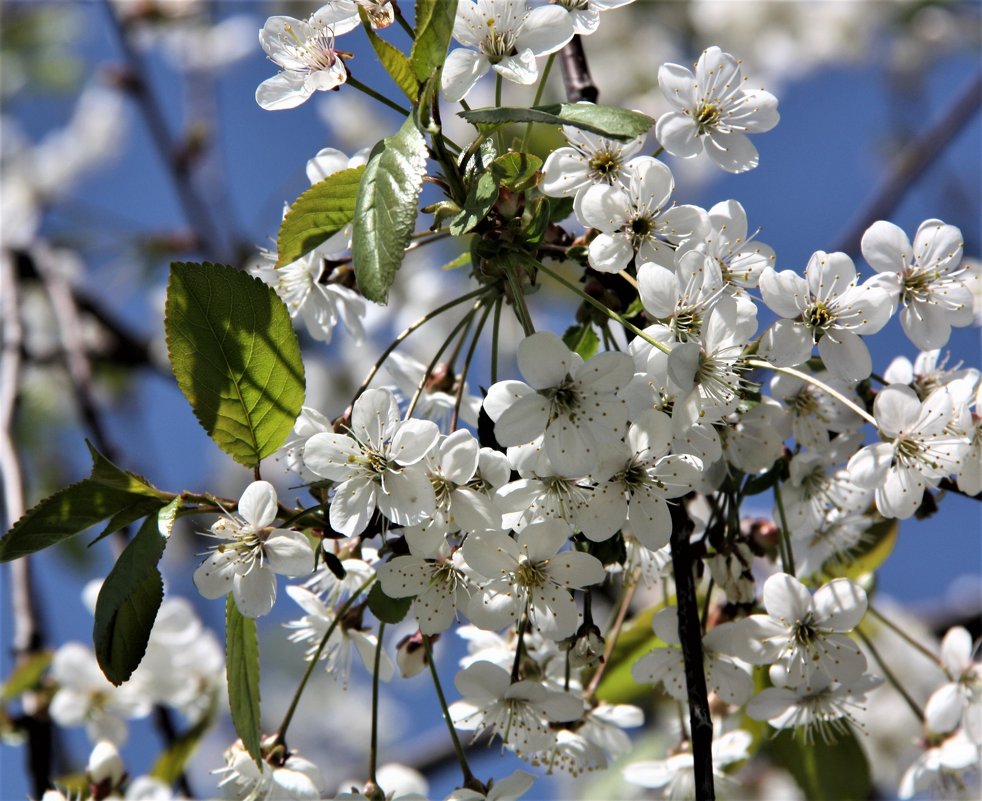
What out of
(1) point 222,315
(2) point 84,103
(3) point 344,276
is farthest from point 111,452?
(2) point 84,103

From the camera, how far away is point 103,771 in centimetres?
162

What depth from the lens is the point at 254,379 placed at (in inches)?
41.3

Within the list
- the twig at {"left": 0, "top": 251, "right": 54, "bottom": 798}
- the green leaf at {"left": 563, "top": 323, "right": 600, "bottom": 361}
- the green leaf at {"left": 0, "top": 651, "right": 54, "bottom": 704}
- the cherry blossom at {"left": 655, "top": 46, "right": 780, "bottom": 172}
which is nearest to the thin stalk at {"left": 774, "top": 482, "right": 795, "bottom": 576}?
the green leaf at {"left": 563, "top": 323, "right": 600, "bottom": 361}

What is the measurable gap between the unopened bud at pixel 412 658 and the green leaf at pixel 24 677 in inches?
36.7

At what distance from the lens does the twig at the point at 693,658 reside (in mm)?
989

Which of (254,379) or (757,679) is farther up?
(254,379)

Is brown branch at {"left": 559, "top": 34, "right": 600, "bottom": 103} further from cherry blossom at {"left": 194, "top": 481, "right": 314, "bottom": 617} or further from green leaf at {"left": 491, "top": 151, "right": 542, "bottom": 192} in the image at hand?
cherry blossom at {"left": 194, "top": 481, "right": 314, "bottom": 617}

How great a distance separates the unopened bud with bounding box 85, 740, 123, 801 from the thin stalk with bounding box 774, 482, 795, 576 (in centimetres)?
109

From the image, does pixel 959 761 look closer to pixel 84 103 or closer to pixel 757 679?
pixel 757 679

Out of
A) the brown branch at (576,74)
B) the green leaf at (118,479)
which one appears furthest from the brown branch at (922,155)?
the green leaf at (118,479)

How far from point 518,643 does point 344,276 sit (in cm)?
49

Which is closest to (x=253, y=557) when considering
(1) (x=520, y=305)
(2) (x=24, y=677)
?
(1) (x=520, y=305)

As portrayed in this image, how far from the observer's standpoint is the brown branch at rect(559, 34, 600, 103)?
1417 millimetres

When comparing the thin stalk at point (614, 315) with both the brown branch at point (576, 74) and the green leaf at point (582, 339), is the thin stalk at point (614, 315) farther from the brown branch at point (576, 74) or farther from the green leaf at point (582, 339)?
the brown branch at point (576, 74)
